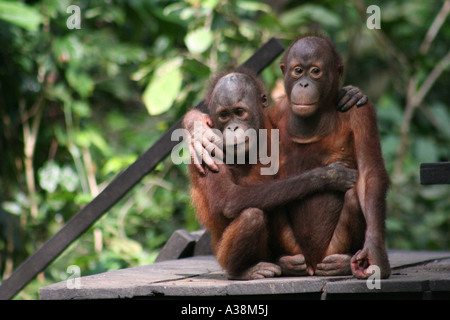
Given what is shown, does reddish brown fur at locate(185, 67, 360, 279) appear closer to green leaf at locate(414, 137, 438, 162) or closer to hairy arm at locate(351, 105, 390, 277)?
hairy arm at locate(351, 105, 390, 277)

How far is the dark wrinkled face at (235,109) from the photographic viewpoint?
10.4ft

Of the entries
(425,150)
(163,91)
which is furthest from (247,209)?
(425,150)

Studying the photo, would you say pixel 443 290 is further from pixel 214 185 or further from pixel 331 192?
pixel 214 185

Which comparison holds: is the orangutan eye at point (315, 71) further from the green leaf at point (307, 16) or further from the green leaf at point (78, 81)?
the green leaf at point (307, 16)

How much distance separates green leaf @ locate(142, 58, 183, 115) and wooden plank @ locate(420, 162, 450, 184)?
2.84 m

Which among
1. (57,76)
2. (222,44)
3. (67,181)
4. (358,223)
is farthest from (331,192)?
(57,76)

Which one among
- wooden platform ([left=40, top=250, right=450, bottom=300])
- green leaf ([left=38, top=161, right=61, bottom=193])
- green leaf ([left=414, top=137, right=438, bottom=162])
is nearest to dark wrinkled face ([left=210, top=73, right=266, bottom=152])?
wooden platform ([left=40, top=250, right=450, bottom=300])

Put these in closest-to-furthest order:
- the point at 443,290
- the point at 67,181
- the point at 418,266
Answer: the point at 443,290, the point at 418,266, the point at 67,181

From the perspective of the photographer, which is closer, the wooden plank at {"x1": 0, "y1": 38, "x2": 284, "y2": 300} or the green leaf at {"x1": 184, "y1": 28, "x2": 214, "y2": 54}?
the wooden plank at {"x1": 0, "y1": 38, "x2": 284, "y2": 300}

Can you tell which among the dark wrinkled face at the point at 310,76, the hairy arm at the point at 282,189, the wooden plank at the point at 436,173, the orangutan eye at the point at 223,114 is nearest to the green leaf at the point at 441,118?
the dark wrinkled face at the point at 310,76

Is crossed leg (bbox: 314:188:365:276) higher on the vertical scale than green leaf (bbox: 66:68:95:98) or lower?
lower

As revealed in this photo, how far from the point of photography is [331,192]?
10.2 ft

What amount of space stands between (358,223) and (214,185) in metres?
0.71

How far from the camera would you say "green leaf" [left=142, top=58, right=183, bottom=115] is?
5156 mm
